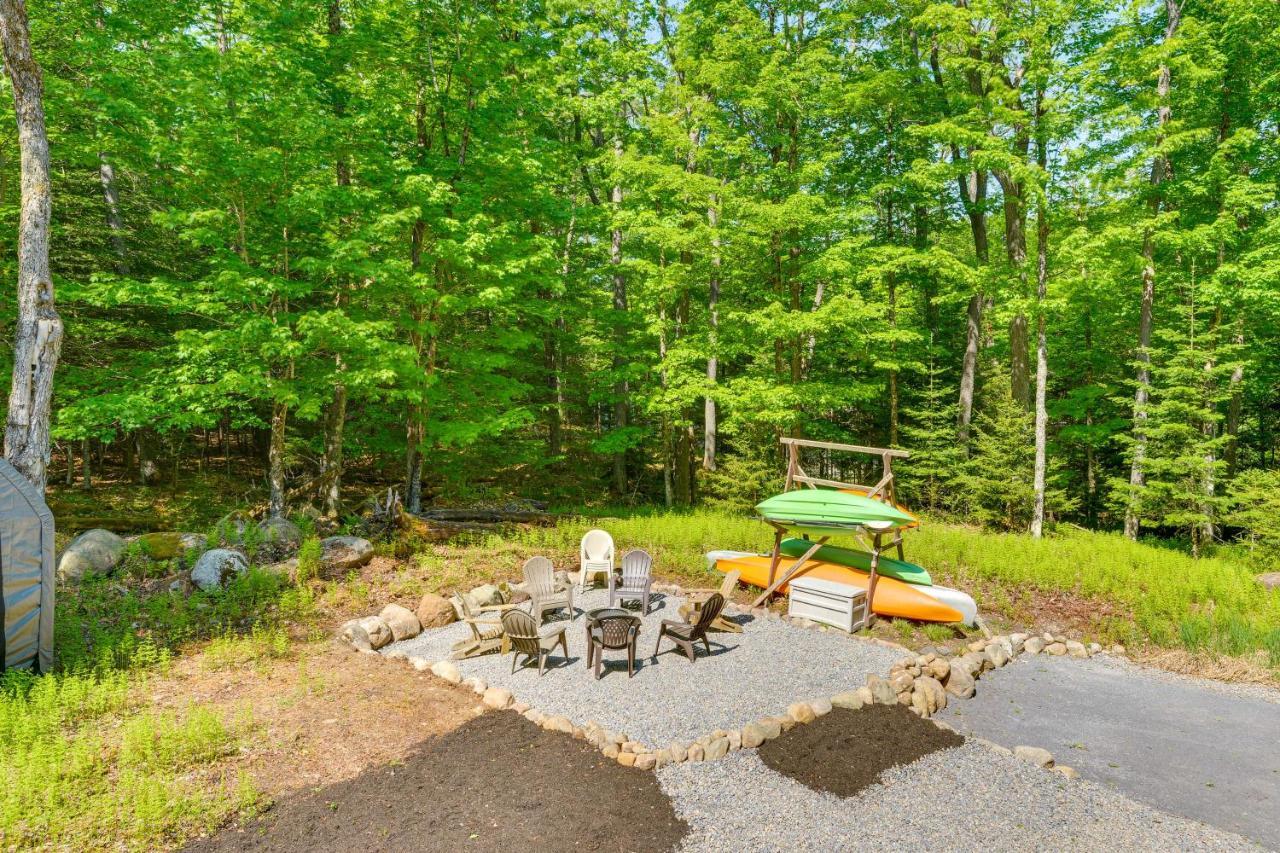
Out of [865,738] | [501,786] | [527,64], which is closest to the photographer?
[501,786]

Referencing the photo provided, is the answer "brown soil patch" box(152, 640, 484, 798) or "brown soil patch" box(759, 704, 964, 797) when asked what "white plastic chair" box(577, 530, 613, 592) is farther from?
"brown soil patch" box(759, 704, 964, 797)

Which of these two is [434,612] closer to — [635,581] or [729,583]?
[635,581]

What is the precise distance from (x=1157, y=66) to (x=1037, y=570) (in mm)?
11356

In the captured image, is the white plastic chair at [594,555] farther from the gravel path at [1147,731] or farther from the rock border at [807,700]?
the gravel path at [1147,731]

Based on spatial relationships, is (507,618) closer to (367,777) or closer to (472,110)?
(367,777)

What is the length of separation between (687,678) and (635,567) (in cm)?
275

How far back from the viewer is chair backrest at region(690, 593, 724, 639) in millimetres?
6871

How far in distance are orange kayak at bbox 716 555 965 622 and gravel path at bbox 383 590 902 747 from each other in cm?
100

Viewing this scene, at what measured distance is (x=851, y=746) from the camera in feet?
16.6

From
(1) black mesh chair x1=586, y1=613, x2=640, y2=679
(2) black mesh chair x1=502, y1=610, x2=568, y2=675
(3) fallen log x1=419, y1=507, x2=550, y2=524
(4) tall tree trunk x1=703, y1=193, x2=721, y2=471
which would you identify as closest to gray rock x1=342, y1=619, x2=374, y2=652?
(2) black mesh chair x1=502, y1=610, x2=568, y2=675

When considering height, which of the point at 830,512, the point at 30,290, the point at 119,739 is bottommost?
the point at 119,739

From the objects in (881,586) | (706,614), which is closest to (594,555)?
(706,614)

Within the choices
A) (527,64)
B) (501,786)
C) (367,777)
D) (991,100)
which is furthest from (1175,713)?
(527,64)

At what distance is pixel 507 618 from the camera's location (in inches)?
249
